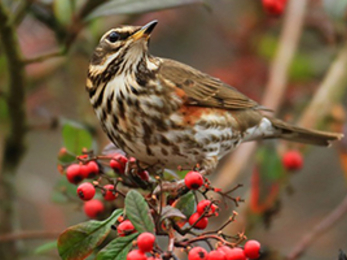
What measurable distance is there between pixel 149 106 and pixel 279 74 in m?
1.80

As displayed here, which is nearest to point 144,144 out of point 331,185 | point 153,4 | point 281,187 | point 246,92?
point 153,4

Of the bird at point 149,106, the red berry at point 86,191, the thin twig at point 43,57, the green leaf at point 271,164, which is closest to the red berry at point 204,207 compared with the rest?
the red berry at point 86,191

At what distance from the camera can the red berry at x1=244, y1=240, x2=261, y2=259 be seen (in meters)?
2.06

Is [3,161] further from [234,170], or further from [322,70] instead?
[322,70]

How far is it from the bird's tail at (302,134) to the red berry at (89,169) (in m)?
1.62

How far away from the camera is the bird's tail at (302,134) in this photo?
12.8 feet

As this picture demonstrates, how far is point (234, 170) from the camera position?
171 inches

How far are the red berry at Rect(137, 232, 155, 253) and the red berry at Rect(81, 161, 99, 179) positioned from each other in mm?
737

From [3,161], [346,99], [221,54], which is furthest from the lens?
[221,54]

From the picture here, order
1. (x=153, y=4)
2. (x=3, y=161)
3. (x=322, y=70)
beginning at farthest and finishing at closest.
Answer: (x=322, y=70), (x=3, y=161), (x=153, y=4)

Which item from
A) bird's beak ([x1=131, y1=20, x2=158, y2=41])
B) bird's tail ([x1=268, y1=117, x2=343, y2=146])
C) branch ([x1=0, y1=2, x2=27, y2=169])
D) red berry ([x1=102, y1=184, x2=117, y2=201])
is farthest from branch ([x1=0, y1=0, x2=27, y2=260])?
bird's tail ([x1=268, y1=117, x2=343, y2=146])

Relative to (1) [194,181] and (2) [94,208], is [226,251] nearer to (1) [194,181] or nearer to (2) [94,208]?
(1) [194,181]

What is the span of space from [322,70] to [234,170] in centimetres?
143

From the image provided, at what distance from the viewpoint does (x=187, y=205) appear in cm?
230
